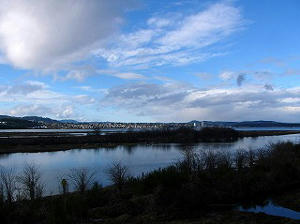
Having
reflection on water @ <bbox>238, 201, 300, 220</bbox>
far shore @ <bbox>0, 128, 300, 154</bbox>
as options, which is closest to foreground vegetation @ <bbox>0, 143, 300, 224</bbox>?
reflection on water @ <bbox>238, 201, 300, 220</bbox>

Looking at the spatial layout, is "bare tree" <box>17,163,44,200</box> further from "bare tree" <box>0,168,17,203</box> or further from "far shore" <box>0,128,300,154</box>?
"far shore" <box>0,128,300,154</box>

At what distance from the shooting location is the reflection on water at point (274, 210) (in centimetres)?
1518

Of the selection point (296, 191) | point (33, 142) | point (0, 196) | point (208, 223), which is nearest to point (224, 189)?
point (296, 191)

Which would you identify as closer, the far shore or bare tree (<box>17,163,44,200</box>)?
bare tree (<box>17,163,44,200</box>)

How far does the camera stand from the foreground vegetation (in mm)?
14534

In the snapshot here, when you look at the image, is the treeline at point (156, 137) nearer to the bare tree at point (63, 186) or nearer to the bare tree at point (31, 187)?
the bare tree at point (63, 186)

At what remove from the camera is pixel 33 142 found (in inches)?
2761

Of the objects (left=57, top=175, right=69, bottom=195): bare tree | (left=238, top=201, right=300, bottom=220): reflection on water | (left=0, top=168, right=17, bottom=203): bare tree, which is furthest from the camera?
(left=57, top=175, right=69, bottom=195): bare tree

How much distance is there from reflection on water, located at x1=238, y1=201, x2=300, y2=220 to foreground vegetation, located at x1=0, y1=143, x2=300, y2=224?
3.43 ft

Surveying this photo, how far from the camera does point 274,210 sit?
1655cm

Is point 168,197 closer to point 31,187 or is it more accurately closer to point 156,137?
point 31,187

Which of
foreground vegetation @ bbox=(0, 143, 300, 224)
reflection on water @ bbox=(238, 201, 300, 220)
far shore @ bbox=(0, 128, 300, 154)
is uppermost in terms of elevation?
far shore @ bbox=(0, 128, 300, 154)

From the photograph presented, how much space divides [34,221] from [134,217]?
4.67 m

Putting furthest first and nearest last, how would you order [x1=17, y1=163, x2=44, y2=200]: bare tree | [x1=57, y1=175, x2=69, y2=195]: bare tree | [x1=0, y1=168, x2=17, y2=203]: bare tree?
[x1=57, y1=175, x2=69, y2=195]: bare tree → [x1=17, y1=163, x2=44, y2=200]: bare tree → [x1=0, y1=168, x2=17, y2=203]: bare tree
